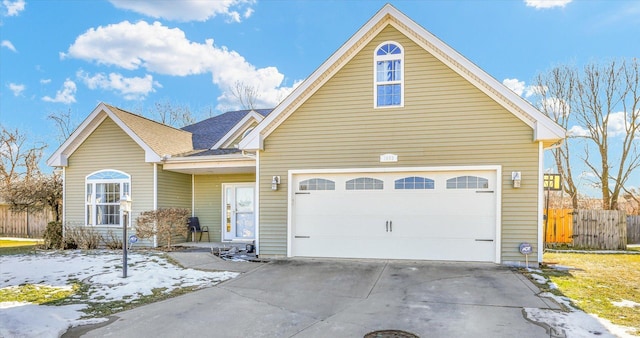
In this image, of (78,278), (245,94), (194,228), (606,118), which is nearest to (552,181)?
(606,118)

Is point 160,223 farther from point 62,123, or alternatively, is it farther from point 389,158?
point 62,123

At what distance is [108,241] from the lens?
12.3 meters

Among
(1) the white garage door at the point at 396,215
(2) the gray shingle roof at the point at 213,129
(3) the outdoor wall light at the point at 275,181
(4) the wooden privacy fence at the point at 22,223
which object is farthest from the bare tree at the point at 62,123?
(1) the white garage door at the point at 396,215

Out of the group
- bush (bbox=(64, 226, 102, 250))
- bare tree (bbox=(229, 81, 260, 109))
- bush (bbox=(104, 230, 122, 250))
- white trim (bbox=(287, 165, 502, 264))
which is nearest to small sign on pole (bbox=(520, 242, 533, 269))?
white trim (bbox=(287, 165, 502, 264))

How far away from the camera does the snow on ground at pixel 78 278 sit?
4949 millimetres

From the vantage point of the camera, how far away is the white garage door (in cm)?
873

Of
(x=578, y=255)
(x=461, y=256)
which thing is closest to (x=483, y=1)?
(x=578, y=255)

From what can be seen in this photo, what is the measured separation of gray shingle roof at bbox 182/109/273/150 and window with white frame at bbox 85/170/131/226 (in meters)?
2.97

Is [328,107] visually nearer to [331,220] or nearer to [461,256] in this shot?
[331,220]

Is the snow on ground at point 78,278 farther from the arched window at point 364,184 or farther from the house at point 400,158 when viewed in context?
the arched window at point 364,184

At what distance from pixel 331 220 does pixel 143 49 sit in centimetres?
2152

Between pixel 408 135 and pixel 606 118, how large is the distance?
1674cm

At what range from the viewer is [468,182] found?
882cm

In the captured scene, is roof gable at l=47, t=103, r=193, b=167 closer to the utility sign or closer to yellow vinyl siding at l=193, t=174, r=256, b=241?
yellow vinyl siding at l=193, t=174, r=256, b=241
